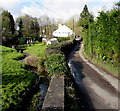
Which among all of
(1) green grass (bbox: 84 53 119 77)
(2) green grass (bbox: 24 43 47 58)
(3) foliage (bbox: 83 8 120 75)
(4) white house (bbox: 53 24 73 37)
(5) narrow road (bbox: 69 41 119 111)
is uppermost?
(4) white house (bbox: 53 24 73 37)

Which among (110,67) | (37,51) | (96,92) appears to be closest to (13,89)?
(96,92)

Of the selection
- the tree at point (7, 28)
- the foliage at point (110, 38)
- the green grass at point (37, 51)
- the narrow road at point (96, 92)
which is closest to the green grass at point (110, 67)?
the foliage at point (110, 38)

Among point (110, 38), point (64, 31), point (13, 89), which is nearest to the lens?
point (13, 89)

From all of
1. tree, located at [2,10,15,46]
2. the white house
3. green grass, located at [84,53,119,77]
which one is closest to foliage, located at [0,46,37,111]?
green grass, located at [84,53,119,77]

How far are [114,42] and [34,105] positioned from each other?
22.9ft

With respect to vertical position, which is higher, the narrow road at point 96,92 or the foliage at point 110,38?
the foliage at point 110,38

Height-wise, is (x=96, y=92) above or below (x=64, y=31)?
→ below

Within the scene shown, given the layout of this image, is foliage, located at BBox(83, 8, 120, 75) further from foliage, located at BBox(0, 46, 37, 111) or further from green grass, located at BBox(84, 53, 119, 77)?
foliage, located at BBox(0, 46, 37, 111)

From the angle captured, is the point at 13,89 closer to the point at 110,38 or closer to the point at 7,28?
the point at 110,38

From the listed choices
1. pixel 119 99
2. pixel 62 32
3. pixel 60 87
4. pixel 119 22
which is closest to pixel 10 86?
pixel 60 87

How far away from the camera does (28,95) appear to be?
6.71 m

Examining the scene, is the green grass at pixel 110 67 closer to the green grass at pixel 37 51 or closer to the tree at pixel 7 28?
the green grass at pixel 37 51

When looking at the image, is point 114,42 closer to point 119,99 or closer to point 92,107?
point 119,99

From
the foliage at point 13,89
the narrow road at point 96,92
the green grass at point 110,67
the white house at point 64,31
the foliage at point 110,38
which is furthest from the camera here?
the white house at point 64,31
